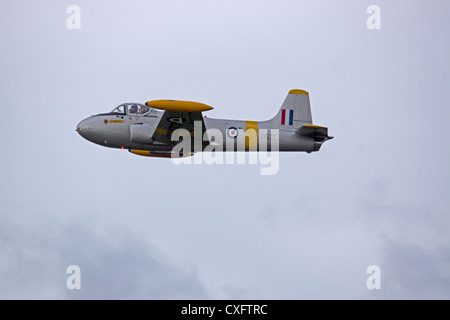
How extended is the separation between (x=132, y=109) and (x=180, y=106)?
3695 millimetres

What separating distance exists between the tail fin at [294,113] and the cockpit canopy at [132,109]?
21.4ft

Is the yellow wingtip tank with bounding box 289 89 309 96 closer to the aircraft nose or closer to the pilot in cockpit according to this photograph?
the pilot in cockpit

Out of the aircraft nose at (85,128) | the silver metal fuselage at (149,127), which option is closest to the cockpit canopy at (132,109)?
the silver metal fuselage at (149,127)

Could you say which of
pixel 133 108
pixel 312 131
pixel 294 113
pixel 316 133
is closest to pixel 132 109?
pixel 133 108

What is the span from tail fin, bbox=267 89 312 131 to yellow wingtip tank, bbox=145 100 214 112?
537cm

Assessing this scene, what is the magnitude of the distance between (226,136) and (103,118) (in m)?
6.23

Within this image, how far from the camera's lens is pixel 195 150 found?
3825 centimetres

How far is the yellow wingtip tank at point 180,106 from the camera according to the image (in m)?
34.6

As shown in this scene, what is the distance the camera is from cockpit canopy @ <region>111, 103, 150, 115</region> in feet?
123

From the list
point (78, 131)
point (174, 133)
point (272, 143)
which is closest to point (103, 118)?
point (78, 131)

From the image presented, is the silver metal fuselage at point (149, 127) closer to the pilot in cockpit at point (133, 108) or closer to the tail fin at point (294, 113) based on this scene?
the pilot in cockpit at point (133, 108)

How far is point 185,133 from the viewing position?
37.2 metres
